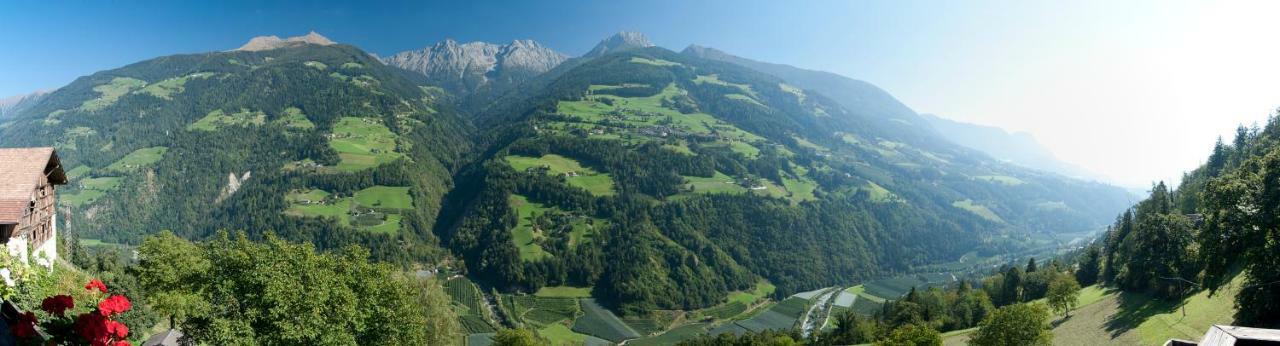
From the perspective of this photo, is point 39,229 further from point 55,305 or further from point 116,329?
point 116,329

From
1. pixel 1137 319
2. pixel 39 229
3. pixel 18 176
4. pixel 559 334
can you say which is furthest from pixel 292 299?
pixel 559 334

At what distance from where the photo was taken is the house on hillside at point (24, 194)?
2794 cm

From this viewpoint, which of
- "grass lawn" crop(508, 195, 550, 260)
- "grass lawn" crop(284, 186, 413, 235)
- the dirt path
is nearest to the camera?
the dirt path

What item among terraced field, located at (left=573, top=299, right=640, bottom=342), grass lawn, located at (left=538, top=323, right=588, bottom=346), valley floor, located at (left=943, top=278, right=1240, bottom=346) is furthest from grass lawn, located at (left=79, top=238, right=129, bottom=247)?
valley floor, located at (left=943, top=278, right=1240, bottom=346)

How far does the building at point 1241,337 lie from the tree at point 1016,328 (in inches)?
2260

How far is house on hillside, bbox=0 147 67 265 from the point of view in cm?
2794

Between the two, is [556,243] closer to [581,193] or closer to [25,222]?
[581,193]

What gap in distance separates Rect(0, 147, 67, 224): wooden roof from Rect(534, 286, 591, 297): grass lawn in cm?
12576

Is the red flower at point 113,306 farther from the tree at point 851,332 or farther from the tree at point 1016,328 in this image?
the tree at point 851,332

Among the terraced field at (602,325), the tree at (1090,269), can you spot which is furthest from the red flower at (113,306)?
the terraced field at (602,325)

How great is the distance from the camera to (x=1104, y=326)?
179ft

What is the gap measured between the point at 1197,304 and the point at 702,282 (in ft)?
400

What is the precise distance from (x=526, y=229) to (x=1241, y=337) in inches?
6952

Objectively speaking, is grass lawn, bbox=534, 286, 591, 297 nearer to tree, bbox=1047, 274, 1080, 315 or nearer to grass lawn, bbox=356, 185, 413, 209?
grass lawn, bbox=356, 185, 413, 209
